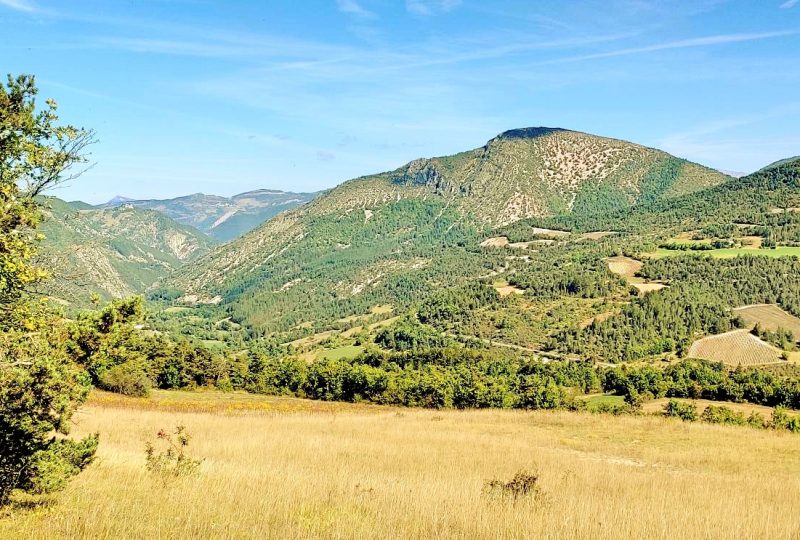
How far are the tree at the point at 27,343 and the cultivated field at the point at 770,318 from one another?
166730 millimetres

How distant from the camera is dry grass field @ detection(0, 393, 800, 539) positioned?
7.58 metres

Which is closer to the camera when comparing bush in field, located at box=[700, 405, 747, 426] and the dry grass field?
the dry grass field

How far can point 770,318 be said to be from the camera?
493 feet

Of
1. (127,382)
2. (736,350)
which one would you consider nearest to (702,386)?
(736,350)

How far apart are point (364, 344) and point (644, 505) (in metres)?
185

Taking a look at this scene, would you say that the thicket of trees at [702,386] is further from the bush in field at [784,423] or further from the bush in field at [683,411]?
the bush in field at [784,423]

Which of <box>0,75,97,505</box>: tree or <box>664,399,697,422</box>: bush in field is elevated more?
<box>0,75,97,505</box>: tree

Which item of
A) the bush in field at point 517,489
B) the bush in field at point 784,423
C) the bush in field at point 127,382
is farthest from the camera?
the bush in field at point 127,382

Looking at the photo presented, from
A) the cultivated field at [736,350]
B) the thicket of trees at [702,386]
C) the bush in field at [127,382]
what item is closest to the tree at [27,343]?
the bush in field at [127,382]

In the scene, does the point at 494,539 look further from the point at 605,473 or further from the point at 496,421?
the point at 496,421

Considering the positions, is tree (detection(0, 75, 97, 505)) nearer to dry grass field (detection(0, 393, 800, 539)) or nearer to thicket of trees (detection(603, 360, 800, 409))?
dry grass field (detection(0, 393, 800, 539))

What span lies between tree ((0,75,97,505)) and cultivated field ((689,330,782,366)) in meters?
140

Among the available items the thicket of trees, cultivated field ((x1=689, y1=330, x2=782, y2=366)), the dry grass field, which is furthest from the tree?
cultivated field ((x1=689, y1=330, x2=782, y2=366))

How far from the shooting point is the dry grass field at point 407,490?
299 inches
